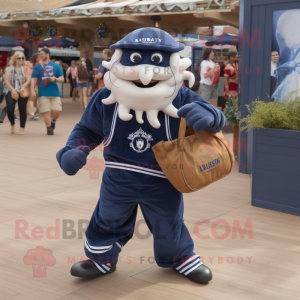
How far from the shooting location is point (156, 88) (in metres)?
2.55

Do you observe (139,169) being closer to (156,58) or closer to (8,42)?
(156,58)

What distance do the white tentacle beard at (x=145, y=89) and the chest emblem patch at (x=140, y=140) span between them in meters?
0.08

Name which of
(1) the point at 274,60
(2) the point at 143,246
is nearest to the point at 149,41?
(2) the point at 143,246

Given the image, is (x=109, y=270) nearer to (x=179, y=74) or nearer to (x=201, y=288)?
(x=201, y=288)

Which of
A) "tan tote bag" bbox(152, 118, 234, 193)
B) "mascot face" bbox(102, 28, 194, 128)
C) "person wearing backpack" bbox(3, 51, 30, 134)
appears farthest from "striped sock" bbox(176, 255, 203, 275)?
"person wearing backpack" bbox(3, 51, 30, 134)

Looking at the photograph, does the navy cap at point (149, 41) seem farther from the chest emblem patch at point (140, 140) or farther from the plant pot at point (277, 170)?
the plant pot at point (277, 170)

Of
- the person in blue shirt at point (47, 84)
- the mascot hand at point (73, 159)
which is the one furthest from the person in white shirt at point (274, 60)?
the person in blue shirt at point (47, 84)

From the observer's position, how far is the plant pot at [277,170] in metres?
4.23

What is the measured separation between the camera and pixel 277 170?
4.36m

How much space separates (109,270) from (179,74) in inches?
52.6

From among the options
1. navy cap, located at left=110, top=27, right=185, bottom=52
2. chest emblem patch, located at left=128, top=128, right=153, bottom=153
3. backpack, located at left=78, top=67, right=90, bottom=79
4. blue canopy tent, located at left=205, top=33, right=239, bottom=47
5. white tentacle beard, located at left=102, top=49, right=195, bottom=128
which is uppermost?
blue canopy tent, located at left=205, top=33, right=239, bottom=47

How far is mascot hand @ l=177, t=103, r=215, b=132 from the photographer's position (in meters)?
2.37

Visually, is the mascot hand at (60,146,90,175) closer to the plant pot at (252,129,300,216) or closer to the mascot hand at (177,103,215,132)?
the mascot hand at (177,103,215,132)

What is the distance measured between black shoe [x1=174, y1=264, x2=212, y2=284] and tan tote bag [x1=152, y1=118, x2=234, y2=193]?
63 centimetres
